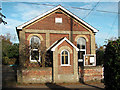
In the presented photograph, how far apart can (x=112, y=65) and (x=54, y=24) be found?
1234 centimetres

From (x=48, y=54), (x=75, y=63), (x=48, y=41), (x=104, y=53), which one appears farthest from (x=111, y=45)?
(x=48, y=41)

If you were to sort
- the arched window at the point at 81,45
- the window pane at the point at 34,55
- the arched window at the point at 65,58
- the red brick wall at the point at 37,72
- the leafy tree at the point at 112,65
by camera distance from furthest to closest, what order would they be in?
the arched window at the point at 81,45
the window pane at the point at 34,55
the arched window at the point at 65,58
the red brick wall at the point at 37,72
the leafy tree at the point at 112,65

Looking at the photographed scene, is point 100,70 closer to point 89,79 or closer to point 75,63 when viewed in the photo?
point 89,79

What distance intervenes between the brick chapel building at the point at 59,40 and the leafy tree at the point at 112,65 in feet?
27.3

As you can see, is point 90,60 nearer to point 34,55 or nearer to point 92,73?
point 92,73

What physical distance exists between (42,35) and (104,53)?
1127 centimetres

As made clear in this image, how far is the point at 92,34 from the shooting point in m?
18.8

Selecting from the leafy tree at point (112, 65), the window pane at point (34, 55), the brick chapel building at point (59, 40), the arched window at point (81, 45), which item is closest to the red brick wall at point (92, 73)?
the brick chapel building at point (59, 40)

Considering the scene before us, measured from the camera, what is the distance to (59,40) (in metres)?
17.5

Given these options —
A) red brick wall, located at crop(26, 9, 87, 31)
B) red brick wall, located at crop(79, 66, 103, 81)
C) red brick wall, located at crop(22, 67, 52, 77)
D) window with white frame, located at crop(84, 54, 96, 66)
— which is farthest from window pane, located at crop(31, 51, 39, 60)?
window with white frame, located at crop(84, 54, 96, 66)

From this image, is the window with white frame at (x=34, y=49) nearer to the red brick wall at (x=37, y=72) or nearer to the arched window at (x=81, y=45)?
the red brick wall at (x=37, y=72)

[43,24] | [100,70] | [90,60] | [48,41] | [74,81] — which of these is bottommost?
[74,81]

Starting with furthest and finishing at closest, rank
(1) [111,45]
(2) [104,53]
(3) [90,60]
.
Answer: (3) [90,60] → (2) [104,53] → (1) [111,45]

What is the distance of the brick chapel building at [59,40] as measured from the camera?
1447 centimetres
